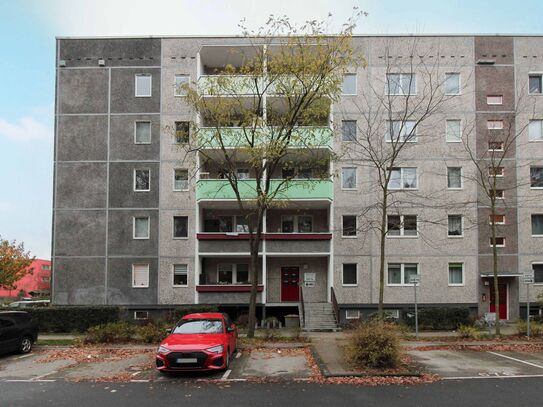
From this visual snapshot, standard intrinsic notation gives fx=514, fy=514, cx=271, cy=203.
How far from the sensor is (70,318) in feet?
74.4

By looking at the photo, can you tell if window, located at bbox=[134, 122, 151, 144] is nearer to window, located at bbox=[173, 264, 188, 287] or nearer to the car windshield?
window, located at bbox=[173, 264, 188, 287]

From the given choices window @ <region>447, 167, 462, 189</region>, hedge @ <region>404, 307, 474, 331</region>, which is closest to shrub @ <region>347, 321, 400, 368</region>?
hedge @ <region>404, 307, 474, 331</region>

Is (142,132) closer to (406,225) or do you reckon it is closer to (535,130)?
(406,225)

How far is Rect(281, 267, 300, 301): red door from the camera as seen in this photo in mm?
26984

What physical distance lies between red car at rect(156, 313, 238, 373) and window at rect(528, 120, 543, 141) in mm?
21251

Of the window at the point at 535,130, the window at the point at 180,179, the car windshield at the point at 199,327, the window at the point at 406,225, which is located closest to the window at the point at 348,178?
the window at the point at 406,225

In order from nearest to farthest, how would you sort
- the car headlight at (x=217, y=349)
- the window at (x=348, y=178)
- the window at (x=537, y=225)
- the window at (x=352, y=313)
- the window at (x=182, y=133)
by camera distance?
1. the car headlight at (x=217, y=349)
2. the window at (x=182, y=133)
3. the window at (x=352, y=313)
4. the window at (x=537, y=225)
5. the window at (x=348, y=178)

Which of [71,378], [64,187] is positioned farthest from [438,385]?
[64,187]

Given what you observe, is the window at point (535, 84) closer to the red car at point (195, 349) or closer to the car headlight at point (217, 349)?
the red car at point (195, 349)

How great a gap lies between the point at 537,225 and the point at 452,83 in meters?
8.62

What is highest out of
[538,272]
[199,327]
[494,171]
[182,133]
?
[182,133]

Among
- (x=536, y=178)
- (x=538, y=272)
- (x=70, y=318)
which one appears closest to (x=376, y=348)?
(x=70, y=318)

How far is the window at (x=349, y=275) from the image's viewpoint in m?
26.3

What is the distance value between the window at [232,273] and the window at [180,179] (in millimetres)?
4662
